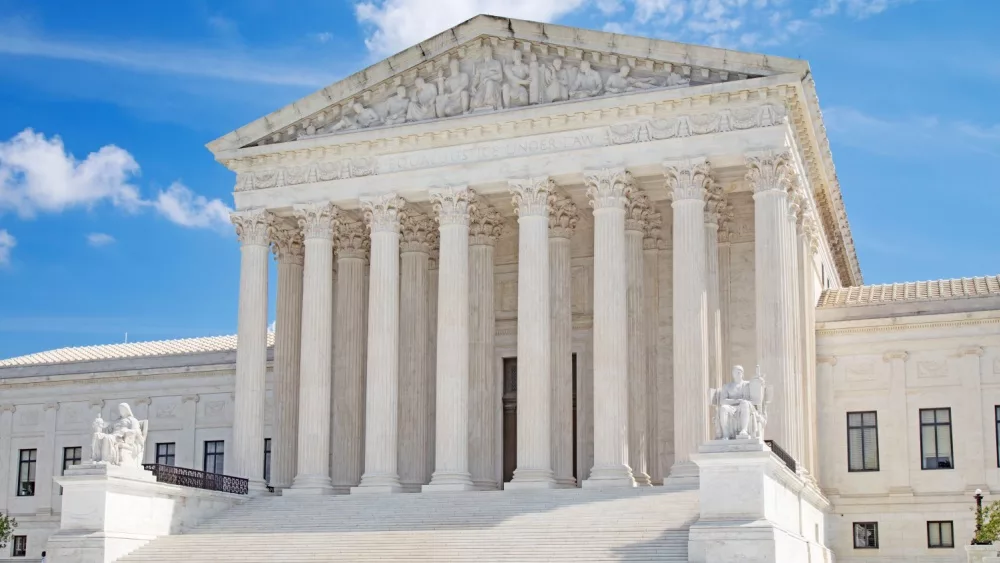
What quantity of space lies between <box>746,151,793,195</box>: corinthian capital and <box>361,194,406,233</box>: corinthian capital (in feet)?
39.9

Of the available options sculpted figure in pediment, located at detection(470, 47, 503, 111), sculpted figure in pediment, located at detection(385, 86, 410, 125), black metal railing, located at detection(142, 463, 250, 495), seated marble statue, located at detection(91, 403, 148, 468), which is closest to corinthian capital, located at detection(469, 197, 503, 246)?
sculpted figure in pediment, located at detection(470, 47, 503, 111)

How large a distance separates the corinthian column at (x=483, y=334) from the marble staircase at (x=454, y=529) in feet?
15.4

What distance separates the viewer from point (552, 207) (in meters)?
44.6

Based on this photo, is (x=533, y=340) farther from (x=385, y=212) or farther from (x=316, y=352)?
(x=316, y=352)

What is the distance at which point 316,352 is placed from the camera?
4609 centimetres

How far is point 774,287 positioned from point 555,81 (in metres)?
9.98

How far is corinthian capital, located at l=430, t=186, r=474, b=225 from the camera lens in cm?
4484

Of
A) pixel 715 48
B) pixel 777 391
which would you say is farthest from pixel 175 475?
pixel 715 48

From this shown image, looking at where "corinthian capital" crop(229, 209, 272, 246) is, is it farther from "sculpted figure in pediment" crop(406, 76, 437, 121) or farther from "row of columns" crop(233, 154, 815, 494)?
Answer: "sculpted figure in pediment" crop(406, 76, 437, 121)

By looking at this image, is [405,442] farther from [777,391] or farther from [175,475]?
[777,391]

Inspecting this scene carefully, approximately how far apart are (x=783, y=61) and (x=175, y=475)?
2285 centimetres

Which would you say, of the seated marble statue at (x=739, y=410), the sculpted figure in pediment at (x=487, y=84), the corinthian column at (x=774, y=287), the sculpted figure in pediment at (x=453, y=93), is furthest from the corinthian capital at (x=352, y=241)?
the seated marble statue at (x=739, y=410)

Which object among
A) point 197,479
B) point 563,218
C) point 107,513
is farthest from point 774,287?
point 107,513

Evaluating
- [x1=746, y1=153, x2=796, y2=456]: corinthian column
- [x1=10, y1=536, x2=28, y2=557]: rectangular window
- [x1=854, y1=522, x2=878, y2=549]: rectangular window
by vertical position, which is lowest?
[x1=10, y1=536, x2=28, y2=557]: rectangular window
